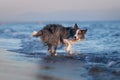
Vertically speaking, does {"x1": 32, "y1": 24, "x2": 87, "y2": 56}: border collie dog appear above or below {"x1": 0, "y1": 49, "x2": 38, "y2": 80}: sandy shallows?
above

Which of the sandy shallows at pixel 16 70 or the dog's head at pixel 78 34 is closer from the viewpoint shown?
the sandy shallows at pixel 16 70

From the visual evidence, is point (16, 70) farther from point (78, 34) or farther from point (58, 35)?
point (78, 34)

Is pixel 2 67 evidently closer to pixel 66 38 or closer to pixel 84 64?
pixel 84 64

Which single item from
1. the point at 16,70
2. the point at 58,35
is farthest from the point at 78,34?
the point at 16,70

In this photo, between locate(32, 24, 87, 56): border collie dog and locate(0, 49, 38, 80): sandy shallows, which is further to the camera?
locate(32, 24, 87, 56): border collie dog

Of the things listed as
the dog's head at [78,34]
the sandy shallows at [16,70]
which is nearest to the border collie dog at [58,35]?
the dog's head at [78,34]

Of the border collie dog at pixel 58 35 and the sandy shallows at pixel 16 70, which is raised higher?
the border collie dog at pixel 58 35

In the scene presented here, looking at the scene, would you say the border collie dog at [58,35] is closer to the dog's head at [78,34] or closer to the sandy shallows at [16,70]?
the dog's head at [78,34]

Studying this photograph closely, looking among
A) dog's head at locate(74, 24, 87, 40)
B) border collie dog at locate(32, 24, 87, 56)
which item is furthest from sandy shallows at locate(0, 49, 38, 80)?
dog's head at locate(74, 24, 87, 40)

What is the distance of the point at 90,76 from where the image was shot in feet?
29.6

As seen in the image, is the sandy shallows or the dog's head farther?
the dog's head

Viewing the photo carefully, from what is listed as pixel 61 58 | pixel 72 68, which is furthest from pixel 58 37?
pixel 72 68

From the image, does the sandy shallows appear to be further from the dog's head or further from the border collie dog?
the dog's head

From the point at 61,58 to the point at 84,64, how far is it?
1748mm
